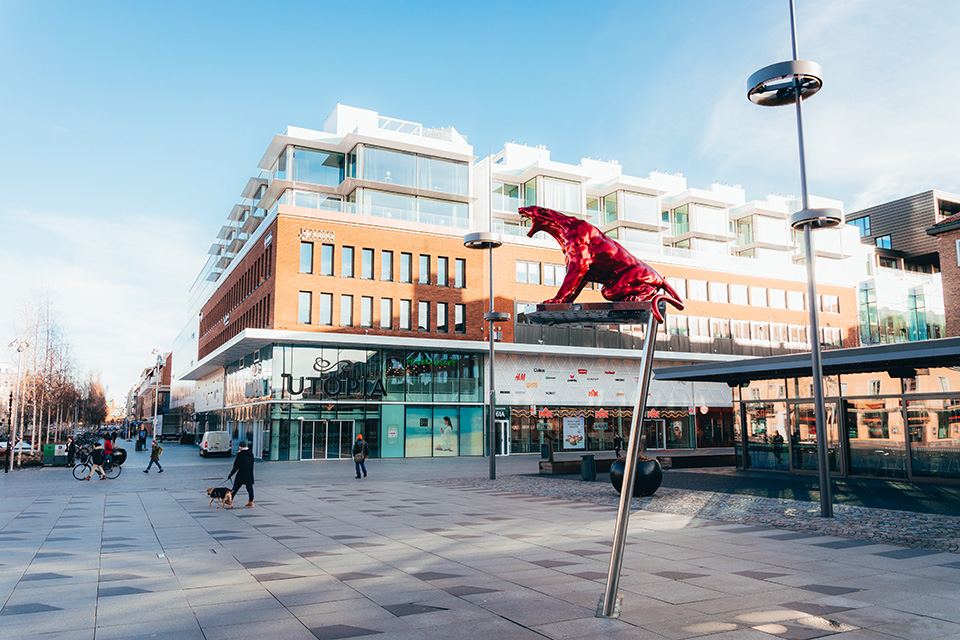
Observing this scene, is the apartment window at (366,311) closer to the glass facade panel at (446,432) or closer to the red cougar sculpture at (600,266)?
the glass facade panel at (446,432)

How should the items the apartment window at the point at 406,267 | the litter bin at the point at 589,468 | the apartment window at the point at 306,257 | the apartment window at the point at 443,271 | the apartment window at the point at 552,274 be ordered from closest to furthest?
1. the litter bin at the point at 589,468
2. the apartment window at the point at 306,257
3. the apartment window at the point at 406,267
4. the apartment window at the point at 443,271
5. the apartment window at the point at 552,274

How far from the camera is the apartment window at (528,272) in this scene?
49.2 metres

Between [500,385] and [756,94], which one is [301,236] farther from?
[756,94]

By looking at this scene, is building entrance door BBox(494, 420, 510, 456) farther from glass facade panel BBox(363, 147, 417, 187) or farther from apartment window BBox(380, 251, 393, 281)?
glass facade panel BBox(363, 147, 417, 187)

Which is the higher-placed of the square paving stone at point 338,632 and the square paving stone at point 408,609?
the square paving stone at point 338,632

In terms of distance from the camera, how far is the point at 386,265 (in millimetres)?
44750

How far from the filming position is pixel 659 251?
55.8 metres

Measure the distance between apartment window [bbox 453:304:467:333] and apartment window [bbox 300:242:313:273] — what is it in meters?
9.49

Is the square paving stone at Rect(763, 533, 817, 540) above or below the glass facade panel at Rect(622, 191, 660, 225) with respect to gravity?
below

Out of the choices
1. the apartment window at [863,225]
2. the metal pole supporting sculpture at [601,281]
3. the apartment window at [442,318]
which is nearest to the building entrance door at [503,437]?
the apartment window at [442,318]

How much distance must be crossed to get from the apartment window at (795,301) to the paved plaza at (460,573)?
4715cm

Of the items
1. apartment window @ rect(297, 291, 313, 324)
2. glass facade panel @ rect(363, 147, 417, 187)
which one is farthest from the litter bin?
glass facade panel @ rect(363, 147, 417, 187)

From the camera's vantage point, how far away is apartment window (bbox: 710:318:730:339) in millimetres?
56344

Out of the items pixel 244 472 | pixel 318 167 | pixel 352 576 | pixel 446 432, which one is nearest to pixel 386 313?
pixel 446 432
